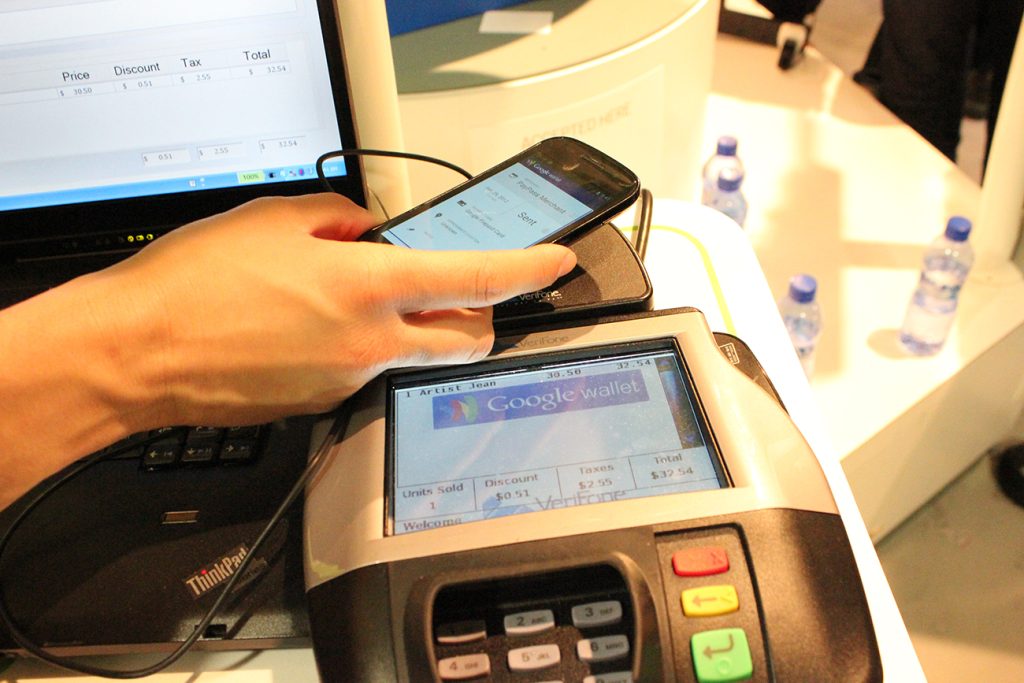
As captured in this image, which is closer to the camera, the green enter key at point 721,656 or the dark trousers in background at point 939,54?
the green enter key at point 721,656

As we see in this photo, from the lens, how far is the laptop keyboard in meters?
0.45

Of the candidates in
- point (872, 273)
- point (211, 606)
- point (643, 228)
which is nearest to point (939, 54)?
point (872, 273)

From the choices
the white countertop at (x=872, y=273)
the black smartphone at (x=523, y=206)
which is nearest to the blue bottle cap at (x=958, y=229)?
the white countertop at (x=872, y=273)

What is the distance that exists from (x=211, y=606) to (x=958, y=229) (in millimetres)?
768

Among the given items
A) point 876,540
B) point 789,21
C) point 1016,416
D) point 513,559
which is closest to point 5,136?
point 513,559

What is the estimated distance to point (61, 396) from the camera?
391 millimetres

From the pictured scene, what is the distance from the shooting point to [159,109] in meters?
0.47

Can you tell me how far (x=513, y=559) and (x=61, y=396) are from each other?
0.75 ft

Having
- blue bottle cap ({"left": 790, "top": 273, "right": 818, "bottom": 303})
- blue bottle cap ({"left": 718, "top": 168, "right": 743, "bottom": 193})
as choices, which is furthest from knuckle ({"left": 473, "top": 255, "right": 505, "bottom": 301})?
blue bottle cap ({"left": 718, "top": 168, "right": 743, "bottom": 193})

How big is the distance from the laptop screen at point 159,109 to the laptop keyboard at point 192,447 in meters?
0.14

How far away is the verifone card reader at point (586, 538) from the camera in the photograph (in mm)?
329

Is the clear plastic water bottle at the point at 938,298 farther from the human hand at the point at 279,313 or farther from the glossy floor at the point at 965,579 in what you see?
the human hand at the point at 279,313

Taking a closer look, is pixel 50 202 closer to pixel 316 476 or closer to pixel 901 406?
pixel 316 476

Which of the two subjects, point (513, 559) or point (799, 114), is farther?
point (799, 114)
